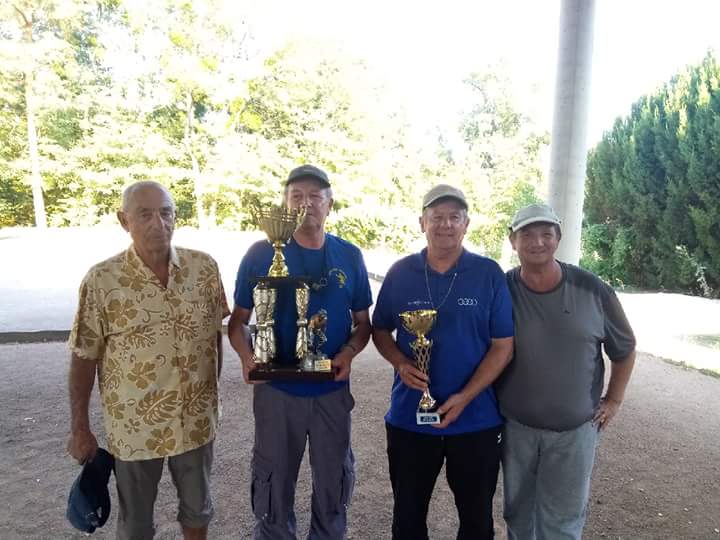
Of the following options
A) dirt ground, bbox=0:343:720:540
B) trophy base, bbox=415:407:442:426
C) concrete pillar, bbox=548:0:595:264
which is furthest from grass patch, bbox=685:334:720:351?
trophy base, bbox=415:407:442:426

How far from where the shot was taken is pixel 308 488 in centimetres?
342

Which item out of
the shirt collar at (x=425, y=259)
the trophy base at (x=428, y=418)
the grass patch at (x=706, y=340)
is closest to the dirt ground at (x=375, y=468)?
the trophy base at (x=428, y=418)

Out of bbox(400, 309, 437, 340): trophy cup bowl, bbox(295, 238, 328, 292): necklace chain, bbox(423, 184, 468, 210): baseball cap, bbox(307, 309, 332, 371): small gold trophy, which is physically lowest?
bbox(307, 309, 332, 371): small gold trophy

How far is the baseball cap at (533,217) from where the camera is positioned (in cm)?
214

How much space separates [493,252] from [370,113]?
7362mm

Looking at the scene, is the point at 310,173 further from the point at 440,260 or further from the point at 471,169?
the point at 471,169

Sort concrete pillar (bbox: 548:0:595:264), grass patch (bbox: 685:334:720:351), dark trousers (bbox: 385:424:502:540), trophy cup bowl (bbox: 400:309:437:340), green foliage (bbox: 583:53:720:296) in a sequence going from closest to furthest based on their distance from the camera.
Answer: trophy cup bowl (bbox: 400:309:437:340), dark trousers (bbox: 385:424:502:540), concrete pillar (bbox: 548:0:595:264), grass patch (bbox: 685:334:720:351), green foliage (bbox: 583:53:720:296)

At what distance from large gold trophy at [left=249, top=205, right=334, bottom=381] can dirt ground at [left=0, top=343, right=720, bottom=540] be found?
1354 mm

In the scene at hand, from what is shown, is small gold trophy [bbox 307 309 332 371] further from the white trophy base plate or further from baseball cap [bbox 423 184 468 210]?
baseball cap [bbox 423 184 468 210]

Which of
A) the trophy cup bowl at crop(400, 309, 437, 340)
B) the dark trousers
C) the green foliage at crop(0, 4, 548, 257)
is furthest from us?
the green foliage at crop(0, 4, 548, 257)

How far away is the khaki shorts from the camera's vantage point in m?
2.20

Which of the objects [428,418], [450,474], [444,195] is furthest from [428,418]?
[444,195]

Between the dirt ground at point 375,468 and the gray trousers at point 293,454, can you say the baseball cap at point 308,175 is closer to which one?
the gray trousers at point 293,454

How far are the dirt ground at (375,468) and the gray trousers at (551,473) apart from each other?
2.80ft
